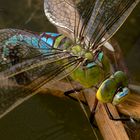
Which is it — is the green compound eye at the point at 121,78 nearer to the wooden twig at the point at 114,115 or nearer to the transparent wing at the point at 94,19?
the wooden twig at the point at 114,115

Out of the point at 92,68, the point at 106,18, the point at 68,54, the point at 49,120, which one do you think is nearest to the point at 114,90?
the point at 92,68

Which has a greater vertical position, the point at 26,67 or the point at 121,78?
the point at 121,78

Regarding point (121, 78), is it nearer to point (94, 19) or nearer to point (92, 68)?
point (92, 68)

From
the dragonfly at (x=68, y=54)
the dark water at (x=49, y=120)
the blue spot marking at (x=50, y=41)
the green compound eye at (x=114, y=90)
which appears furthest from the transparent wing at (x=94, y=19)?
the dark water at (x=49, y=120)

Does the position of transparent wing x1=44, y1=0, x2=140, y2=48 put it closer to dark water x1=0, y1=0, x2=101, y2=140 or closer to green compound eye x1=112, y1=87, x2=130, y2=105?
green compound eye x1=112, y1=87, x2=130, y2=105

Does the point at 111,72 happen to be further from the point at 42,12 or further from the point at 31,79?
the point at 42,12

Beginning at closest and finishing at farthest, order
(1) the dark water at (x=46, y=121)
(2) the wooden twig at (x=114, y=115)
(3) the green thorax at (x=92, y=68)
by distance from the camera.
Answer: (2) the wooden twig at (x=114, y=115) → (3) the green thorax at (x=92, y=68) → (1) the dark water at (x=46, y=121)

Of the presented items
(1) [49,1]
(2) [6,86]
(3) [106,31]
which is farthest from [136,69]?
(2) [6,86]
